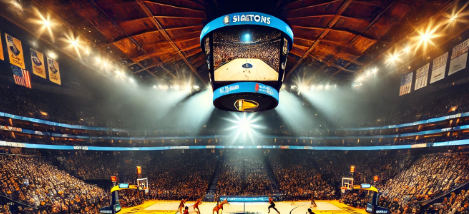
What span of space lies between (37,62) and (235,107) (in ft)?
63.7

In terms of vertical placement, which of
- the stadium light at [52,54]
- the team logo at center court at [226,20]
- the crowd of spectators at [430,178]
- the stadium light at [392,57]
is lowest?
the crowd of spectators at [430,178]

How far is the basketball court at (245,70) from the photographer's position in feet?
23.5

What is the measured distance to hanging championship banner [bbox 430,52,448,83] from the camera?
54.2 feet

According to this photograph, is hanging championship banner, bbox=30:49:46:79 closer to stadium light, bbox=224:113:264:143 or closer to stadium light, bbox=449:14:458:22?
stadium light, bbox=224:113:264:143

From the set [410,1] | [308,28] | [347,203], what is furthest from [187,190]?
[410,1]

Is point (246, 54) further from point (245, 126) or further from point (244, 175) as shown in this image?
point (245, 126)

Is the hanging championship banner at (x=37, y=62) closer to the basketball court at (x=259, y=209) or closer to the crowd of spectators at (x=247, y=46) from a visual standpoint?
the basketball court at (x=259, y=209)

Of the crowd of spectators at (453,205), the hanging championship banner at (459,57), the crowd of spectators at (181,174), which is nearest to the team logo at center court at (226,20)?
the crowd of spectators at (453,205)

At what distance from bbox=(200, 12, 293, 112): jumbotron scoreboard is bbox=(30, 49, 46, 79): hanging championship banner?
59.2ft

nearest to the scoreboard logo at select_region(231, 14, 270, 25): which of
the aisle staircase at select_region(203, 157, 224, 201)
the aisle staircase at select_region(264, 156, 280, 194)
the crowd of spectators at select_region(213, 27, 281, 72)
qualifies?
the crowd of spectators at select_region(213, 27, 281, 72)

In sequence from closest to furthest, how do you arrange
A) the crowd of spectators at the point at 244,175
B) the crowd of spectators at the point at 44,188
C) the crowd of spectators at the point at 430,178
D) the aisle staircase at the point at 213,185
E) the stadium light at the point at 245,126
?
the crowd of spectators at the point at 430,178 → the crowd of spectators at the point at 44,188 → the aisle staircase at the point at 213,185 → the crowd of spectators at the point at 244,175 → the stadium light at the point at 245,126

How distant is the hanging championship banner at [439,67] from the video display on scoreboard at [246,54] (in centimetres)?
1958

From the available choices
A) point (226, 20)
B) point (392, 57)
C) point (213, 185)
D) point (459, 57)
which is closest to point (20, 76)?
point (213, 185)

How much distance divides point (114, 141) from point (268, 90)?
35141 millimetres
